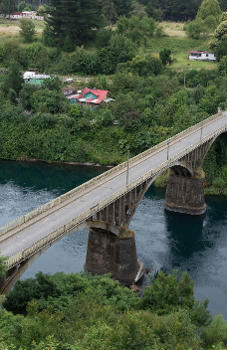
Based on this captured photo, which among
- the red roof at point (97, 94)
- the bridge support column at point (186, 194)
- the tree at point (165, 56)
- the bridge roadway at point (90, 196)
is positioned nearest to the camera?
the bridge roadway at point (90, 196)

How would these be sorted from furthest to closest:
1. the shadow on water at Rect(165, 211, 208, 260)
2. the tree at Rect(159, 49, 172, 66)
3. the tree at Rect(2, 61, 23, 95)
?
the tree at Rect(159, 49, 172, 66) → the tree at Rect(2, 61, 23, 95) → the shadow on water at Rect(165, 211, 208, 260)

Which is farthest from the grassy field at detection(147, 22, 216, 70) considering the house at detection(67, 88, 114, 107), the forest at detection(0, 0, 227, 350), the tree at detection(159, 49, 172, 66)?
the house at detection(67, 88, 114, 107)

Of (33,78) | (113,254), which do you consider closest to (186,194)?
(113,254)

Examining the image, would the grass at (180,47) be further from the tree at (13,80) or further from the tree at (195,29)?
the tree at (13,80)

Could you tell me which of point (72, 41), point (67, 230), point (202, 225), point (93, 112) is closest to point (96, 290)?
point (67, 230)

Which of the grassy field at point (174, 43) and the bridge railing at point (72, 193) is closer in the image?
the bridge railing at point (72, 193)

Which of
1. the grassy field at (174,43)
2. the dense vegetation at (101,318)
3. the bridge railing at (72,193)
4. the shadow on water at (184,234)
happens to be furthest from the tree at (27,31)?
the dense vegetation at (101,318)

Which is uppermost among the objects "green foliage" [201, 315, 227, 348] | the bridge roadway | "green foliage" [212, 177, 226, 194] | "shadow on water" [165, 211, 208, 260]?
the bridge roadway

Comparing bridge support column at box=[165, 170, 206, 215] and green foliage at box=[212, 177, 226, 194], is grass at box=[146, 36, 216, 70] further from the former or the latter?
bridge support column at box=[165, 170, 206, 215]
